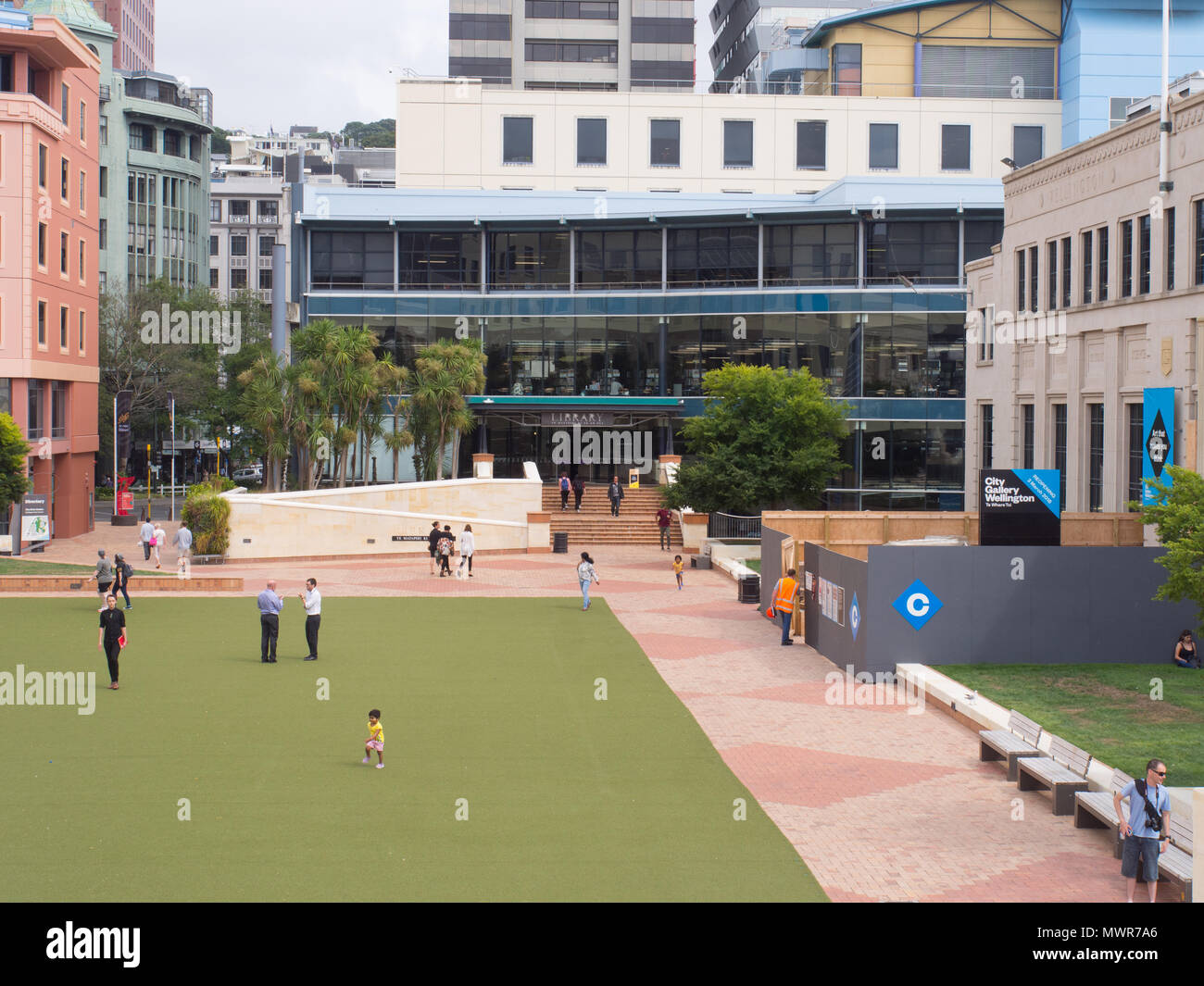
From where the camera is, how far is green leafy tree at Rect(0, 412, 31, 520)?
138 ft

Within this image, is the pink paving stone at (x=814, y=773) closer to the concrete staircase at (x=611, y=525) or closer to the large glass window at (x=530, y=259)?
the concrete staircase at (x=611, y=525)

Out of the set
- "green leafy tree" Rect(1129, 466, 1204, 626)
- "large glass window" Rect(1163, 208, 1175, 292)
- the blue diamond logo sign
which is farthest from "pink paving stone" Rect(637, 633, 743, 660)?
"large glass window" Rect(1163, 208, 1175, 292)

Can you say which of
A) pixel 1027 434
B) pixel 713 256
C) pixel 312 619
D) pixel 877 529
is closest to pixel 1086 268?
pixel 1027 434

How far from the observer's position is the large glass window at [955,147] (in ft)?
237

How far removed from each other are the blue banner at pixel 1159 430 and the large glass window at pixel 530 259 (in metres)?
35.0

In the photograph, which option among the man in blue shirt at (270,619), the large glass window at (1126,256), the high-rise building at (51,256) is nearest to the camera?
the man in blue shirt at (270,619)

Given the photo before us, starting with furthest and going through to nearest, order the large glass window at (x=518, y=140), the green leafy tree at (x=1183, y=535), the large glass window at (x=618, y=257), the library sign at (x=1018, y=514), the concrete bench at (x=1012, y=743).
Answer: the large glass window at (x=518, y=140) → the large glass window at (x=618, y=257) → the library sign at (x=1018, y=514) → the green leafy tree at (x=1183, y=535) → the concrete bench at (x=1012, y=743)

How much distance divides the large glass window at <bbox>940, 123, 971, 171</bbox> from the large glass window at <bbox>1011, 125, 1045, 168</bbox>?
2889 millimetres

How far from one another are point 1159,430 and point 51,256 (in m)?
41.4

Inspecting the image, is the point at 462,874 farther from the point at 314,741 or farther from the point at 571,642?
the point at 571,642

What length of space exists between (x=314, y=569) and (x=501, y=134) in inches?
1492

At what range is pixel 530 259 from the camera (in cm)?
6384

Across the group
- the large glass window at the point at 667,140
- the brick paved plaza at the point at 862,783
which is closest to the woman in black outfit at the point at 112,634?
the brick paved plaza at the point at 862,783

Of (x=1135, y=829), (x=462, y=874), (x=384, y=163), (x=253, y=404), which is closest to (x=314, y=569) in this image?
(x=253, y=404)
